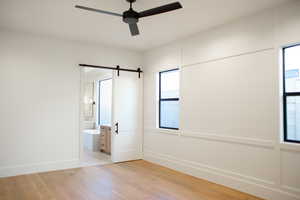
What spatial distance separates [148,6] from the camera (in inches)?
132

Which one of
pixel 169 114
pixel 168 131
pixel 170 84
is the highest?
pixel 170 84

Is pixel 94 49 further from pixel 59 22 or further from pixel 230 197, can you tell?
pixel 230 197

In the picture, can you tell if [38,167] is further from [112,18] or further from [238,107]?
[238,107]

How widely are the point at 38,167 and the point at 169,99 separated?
3.17 meters

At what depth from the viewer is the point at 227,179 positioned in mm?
3863

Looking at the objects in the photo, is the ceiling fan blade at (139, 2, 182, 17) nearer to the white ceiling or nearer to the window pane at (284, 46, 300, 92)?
the white ceiling

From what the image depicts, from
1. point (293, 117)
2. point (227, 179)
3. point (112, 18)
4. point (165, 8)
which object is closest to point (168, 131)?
point (227, 179)

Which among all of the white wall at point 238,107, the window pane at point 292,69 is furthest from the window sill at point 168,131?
the window pane at point 292,69

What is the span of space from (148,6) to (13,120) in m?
3.38

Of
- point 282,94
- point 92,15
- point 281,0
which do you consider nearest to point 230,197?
point 282,94

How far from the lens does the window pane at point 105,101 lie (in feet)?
25.2

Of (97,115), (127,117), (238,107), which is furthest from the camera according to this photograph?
(97,115)

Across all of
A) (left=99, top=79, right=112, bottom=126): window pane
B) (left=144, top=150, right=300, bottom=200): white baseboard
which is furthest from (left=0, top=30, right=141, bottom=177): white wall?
(left=99, top=79, right=112, bottom=126): window pane

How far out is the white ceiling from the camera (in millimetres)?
3262
